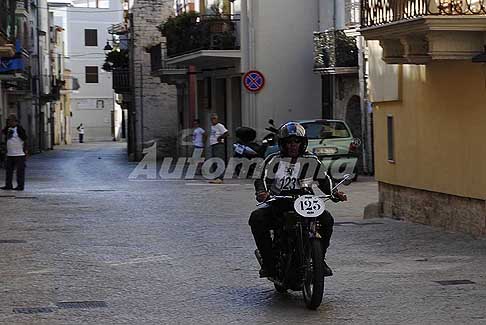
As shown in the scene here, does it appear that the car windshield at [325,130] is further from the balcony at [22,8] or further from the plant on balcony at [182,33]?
the balcony at [22,8]

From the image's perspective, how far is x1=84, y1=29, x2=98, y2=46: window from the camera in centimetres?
9425

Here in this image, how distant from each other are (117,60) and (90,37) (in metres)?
43.4

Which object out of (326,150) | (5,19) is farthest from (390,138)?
(5,19)

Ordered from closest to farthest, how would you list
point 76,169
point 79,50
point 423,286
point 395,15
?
point 423,286, point 395,15, point 76,169, point 79,50

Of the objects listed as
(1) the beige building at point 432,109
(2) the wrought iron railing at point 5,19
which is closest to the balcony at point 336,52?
(2) the wrought iron railing at point 5,19

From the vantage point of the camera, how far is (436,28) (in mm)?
12391

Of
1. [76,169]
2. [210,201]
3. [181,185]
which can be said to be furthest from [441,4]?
[76,169]

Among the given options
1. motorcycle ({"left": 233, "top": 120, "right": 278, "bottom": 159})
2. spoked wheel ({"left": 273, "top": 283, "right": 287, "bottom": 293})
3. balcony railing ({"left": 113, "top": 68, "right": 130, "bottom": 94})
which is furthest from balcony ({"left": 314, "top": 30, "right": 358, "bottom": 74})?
balcony railing ({"left": 113, "top": 68, "right": 130, "bottom": 94})

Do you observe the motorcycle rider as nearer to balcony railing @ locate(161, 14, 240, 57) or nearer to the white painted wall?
the white painted wall

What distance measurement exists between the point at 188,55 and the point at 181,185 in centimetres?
886

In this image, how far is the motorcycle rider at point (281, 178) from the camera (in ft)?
29.6

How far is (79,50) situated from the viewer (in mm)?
95000

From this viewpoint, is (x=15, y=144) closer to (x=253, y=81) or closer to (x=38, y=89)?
(x=253, y=81)

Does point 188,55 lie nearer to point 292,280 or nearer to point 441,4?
point 441,4
